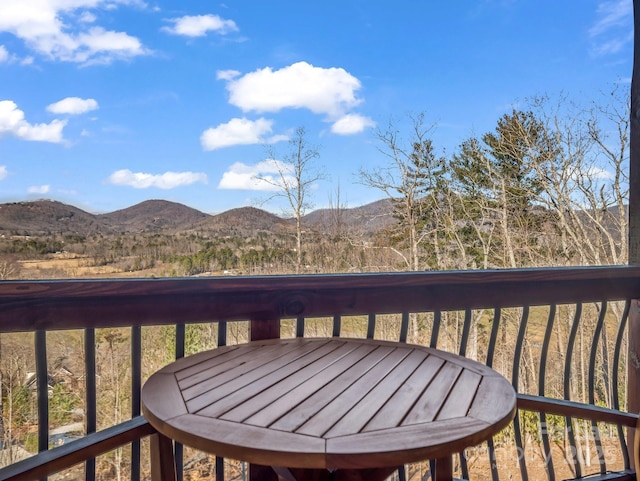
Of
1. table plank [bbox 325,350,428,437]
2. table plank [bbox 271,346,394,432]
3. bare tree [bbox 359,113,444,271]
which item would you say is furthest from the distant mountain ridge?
table plank [bbox 325,350,428,437]

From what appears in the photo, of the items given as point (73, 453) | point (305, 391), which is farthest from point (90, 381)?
point (305, 391)

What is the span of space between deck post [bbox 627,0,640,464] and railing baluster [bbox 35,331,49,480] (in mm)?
2508

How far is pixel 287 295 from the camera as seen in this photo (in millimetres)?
1719

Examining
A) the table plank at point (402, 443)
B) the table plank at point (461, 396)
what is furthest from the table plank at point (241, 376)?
the table plank at point (461, 396)

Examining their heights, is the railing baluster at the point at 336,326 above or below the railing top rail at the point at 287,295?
below

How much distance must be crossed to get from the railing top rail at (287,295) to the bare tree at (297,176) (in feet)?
9.49

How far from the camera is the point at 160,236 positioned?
3.93m

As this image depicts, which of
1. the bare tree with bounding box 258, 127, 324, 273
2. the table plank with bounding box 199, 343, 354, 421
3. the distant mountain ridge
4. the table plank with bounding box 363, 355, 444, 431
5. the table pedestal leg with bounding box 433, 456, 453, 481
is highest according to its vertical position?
the bare tree with bounding box 258, 127, 324, 273

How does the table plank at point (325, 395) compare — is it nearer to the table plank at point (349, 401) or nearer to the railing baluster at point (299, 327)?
the table plank at point (349, 401)

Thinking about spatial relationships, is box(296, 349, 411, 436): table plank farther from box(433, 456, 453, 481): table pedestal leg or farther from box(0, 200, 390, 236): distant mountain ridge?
box(0, 200, 390, 236): distant mountain ridge

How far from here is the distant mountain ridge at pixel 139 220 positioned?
3383mm

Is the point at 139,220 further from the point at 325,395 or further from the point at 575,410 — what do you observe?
the point at 575,410

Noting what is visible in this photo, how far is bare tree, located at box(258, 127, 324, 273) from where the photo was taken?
4754 mm

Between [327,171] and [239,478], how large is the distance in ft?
14.2
